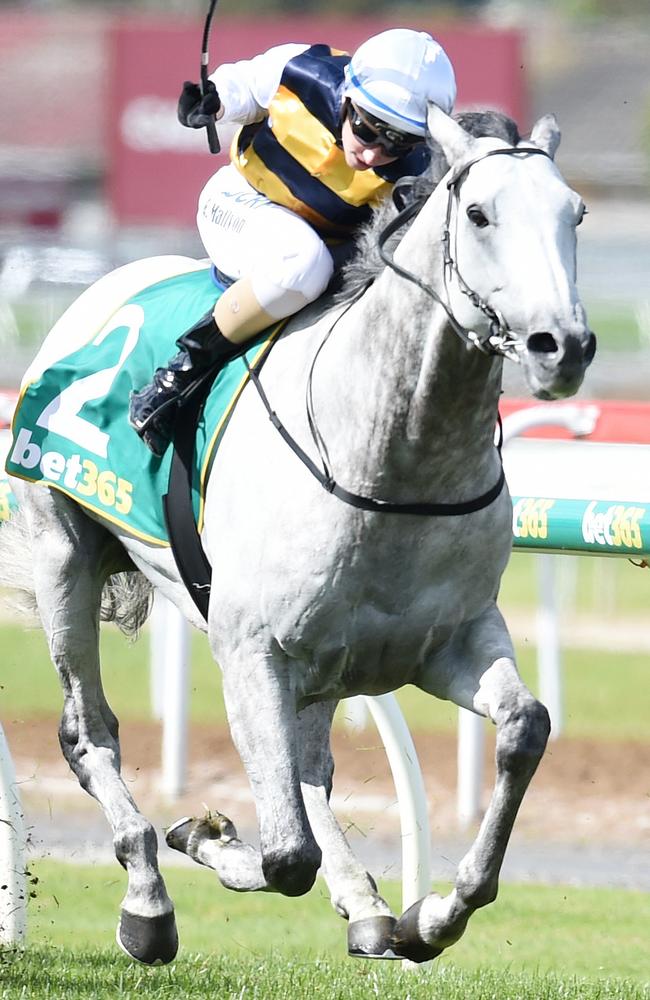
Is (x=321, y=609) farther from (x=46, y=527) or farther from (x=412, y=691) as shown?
(x=412, y=691)

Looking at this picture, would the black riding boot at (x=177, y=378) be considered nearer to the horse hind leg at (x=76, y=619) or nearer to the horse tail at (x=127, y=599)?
the horse hind leg at (x=76, y=619)

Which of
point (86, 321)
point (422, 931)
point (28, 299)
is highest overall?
point (28, 299)

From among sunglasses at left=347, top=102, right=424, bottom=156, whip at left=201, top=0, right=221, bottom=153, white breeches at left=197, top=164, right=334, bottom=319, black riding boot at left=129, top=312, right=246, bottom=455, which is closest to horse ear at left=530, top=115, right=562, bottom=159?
sunglasses at left=347, top=102, right=424, bottom=156

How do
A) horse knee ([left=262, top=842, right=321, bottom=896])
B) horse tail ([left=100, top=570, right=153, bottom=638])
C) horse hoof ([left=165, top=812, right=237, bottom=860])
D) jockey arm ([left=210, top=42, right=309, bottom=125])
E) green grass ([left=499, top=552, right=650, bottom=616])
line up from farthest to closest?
green grass ([left=499, top=552, right=650, bottom=616]) < horse tail ([left=100, top=570, right=153, bottom=638]) < horse hoof ([left=165, top=812, right=237, bottom=860]) < jockey arm ([left=210, top=42, right=309, bottom=125]) < horse knee ([left=262, top=842, right=321, bottom=896])

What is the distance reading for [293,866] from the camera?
3.84m

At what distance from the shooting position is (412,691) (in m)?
10.1

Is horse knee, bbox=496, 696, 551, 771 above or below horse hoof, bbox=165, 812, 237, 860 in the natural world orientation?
above

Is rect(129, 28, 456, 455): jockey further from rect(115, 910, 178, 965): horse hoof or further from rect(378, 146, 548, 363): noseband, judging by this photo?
rect(115, 910, 178, 965): horse hoof

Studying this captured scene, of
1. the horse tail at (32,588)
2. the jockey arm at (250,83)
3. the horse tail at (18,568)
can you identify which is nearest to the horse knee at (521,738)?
the jockey arm at (250,83)

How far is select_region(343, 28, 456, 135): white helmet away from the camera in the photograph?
12.4 feet

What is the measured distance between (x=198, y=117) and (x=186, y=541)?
3.19ft

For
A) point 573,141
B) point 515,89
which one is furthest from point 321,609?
point 573,141

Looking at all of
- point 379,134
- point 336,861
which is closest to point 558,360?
point 379,134

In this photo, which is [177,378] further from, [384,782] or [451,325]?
[384,782]
